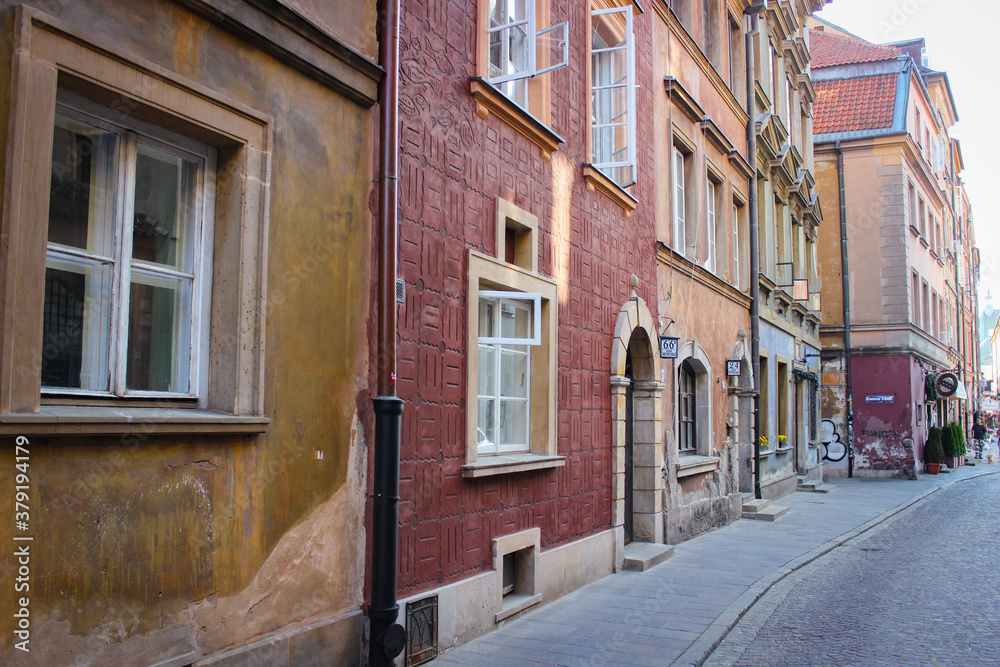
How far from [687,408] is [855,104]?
2078 cm

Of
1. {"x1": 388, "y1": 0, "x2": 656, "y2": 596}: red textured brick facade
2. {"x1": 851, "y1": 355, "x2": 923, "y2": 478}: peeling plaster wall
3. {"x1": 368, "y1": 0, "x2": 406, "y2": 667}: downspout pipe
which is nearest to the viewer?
{"x1": 368, "y1": 0, "x2": 406, "y2": 667}: downspout pipe

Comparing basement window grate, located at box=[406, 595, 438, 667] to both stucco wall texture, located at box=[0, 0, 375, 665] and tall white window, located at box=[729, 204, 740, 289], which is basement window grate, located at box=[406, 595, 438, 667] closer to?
stucco wall texture, located at box=[0, 0, 375, 665]

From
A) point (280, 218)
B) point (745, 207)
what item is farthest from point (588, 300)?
point (745, 207)

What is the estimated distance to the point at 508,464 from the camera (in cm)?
730

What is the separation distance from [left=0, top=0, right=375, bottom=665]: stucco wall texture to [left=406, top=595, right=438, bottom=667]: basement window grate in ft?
1.94

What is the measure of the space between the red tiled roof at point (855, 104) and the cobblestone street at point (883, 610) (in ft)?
63.7

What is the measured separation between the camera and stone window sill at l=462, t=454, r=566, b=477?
6.86 meters

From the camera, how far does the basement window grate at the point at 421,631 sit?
591cm

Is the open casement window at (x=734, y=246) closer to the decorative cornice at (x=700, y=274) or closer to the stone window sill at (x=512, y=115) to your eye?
the decorative cornice at (x=700, y=274)

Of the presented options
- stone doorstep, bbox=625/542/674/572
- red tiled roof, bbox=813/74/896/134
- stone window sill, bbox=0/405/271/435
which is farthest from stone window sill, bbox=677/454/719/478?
red tiled roof, bbox=813/74/896/134

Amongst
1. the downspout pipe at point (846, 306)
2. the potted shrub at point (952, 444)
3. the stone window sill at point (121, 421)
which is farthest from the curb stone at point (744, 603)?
the potted shrub at point (952, 444)

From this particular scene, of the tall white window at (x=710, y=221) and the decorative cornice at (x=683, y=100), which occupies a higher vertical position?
the decorative cornice at (x=683, y=100)

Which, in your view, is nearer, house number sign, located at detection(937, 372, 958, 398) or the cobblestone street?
the cobblestone street

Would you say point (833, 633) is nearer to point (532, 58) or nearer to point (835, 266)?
point (532, 58)
